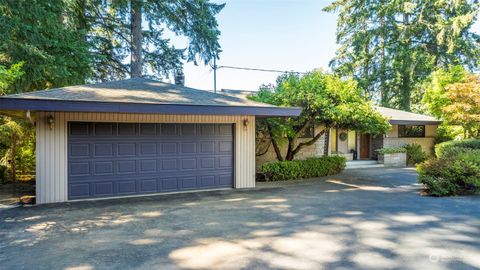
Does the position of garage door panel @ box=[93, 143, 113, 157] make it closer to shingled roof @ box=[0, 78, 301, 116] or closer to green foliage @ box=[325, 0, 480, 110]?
shingled roof @ box=[0, 78, 301, 116]

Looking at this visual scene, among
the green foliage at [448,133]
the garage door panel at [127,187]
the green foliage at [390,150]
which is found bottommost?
the garage door panel at [127,187]

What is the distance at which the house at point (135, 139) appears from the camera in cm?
725

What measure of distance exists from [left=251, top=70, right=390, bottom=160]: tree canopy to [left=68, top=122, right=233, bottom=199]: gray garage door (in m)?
2.40

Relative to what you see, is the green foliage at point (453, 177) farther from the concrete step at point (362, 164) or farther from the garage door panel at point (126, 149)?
the garage door panel at point (126, 149)

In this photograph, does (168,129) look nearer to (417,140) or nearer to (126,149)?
(126,149)

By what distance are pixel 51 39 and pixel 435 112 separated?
1847cm

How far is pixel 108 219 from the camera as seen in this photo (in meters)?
6.02

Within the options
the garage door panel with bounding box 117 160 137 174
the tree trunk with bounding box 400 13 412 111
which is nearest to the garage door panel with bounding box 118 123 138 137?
the garage door panel with bounding box 117 160 137 174

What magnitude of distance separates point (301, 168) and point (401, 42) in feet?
59.0

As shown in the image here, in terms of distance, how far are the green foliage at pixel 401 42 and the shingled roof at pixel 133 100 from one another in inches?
747

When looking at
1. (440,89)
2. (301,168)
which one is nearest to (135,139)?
(301,168)

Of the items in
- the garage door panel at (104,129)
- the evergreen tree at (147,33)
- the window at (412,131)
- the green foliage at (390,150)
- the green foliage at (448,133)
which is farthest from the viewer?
the window at (412,131)

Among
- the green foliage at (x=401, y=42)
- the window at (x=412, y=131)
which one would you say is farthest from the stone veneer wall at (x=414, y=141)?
the green foliage at (x=401, y=42)

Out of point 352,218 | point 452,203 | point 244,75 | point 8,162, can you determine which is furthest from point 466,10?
point 8,162
